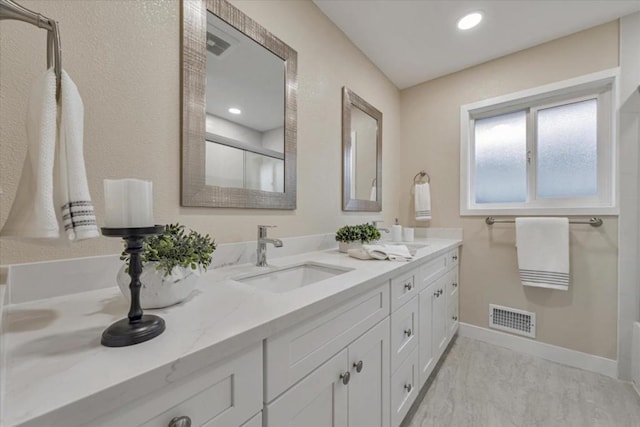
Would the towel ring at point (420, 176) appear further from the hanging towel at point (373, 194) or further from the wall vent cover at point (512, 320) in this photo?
the wall vent cover at point (512, 320)

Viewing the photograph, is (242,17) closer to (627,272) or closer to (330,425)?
(330,425)

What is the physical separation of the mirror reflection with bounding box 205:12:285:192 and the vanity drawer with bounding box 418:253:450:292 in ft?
3.01

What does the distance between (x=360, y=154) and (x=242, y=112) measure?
3.45ft

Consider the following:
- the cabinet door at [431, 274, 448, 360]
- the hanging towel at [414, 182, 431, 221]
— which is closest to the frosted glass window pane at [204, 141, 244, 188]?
the cabinet door at [431, 274, 448, 360]

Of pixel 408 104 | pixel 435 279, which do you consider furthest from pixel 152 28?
pixel 408 104

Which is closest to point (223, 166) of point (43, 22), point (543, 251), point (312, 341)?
point (43, 22)

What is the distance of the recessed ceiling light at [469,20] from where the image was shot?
5.36 ft

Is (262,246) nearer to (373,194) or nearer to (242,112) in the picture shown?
(242,112)

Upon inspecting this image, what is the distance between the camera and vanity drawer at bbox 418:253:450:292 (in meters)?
1.43

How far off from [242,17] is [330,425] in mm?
1611

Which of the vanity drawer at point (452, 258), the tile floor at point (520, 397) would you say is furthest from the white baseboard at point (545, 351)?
the vanity drawer at point (452, 258)

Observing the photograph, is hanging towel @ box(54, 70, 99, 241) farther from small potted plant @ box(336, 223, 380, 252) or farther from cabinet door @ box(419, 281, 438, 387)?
cabinet door @ box(419, 281, 438, 387)

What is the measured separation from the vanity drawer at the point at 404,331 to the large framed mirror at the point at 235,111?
764mm

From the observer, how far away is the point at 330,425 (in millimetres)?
769
